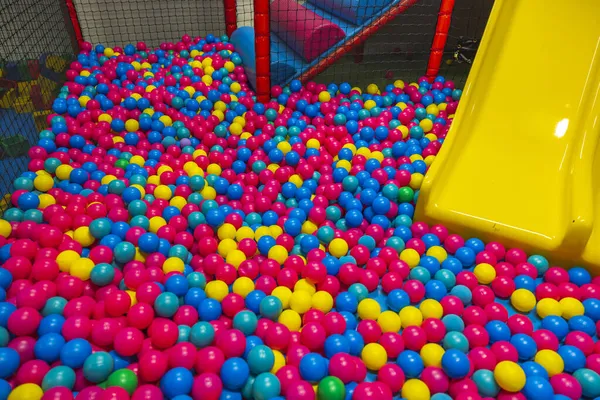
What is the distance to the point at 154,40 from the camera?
416cm

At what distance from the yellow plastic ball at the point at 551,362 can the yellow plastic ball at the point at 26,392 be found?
1.65 m

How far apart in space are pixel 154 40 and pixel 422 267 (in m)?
3.31

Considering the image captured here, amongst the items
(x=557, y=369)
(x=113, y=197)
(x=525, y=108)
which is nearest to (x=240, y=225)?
(x=113, y=197)

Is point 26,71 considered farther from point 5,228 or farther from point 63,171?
point 5,228

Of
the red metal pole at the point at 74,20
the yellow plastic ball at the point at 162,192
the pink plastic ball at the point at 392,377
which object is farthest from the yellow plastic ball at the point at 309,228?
the red metal pole at the point at 74,20

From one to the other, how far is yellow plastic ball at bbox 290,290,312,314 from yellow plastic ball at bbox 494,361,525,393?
70cm

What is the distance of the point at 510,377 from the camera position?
4.91ft

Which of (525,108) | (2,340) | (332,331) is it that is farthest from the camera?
(525,108)

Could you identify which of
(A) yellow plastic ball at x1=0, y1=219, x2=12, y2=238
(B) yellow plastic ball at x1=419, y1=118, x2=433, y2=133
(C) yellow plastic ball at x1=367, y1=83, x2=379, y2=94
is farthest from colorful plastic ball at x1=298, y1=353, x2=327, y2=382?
(C) yellow plastic ball at x1=367, y1=83, x2=379, y2=94

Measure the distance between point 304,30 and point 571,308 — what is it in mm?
2322

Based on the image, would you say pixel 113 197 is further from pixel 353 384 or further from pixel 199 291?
pixel 353 384

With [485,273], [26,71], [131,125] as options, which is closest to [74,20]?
[26,71]

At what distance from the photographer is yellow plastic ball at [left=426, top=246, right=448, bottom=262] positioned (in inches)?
81.8

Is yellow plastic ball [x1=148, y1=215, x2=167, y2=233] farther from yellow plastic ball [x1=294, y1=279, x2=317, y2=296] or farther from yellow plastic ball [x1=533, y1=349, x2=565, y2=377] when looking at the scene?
yellow plastic ball [x1=533, y1=349, x2=565, y2=377]
